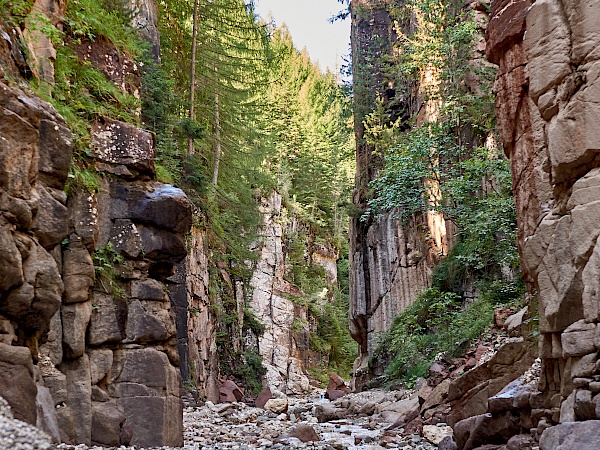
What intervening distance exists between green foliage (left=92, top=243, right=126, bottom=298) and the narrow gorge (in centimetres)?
5

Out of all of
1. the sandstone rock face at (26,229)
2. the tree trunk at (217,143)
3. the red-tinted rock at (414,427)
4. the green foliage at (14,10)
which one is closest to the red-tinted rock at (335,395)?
the tree trunk at (217,143)

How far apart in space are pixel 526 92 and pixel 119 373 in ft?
27.1

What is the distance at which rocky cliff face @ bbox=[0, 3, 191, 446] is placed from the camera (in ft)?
25.5

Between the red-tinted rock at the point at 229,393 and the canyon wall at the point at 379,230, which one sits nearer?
the red-tinted rock at the point at 229,393

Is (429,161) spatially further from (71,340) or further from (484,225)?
(71,340)

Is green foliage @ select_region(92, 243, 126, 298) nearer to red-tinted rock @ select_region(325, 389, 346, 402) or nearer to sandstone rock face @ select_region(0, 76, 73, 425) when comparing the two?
sandstone rock face @ select_region(0, 76, 73, 425)

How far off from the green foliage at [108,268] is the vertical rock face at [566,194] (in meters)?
7.62

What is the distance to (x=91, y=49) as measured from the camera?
45.2ft

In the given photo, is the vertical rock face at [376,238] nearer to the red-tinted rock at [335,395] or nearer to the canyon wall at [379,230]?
the canyon wall at [379,230]

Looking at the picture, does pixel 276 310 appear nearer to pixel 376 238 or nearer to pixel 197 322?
pixel 376 238

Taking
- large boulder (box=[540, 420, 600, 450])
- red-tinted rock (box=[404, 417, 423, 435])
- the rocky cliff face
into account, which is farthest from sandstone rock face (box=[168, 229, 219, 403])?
large boulder (box=[540, 420, 600, 450])

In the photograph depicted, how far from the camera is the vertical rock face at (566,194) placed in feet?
19.3

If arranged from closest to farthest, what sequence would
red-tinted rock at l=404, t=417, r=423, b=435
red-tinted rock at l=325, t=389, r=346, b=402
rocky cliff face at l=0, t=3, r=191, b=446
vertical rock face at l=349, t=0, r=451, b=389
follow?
rocky cliff face at l=0, t=3, r=191, b=446
red-tinted rock at l=404, t=417, r=423, b=435
vertical rock face at l=349, t=0, r=451, b=389
red-tinted rock at l=325, t=389, r=346, b=402

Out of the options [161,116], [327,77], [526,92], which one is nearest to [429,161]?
[161,116]
